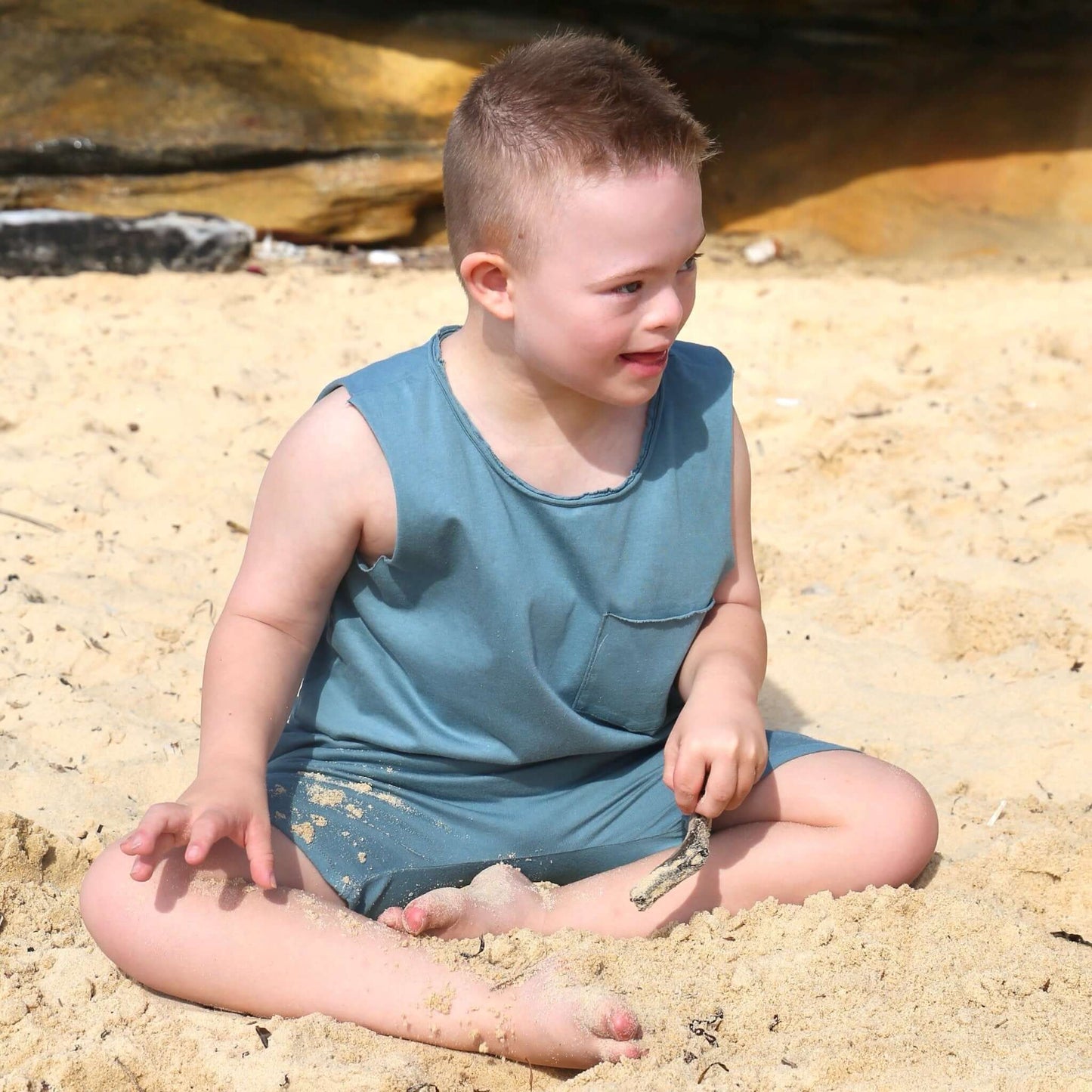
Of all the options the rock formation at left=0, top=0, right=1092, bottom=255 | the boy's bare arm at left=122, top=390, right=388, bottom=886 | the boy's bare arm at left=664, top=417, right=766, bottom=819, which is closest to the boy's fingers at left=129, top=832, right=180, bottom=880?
the boy's bare arm at left=122, top=390, right=388, bottom=886

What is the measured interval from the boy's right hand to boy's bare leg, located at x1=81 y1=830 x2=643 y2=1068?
0.15 ft

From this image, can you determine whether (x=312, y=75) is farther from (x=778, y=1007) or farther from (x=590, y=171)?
(x=778, y=1007)

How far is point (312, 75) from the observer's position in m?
5.46

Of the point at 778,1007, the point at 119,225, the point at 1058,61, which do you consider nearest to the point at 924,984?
the point at 778,1007

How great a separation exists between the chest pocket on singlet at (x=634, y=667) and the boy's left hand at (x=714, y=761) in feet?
0.50

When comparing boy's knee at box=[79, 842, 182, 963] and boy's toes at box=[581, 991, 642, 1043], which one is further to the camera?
boy's knee at box=[79, 842, 182, 963]

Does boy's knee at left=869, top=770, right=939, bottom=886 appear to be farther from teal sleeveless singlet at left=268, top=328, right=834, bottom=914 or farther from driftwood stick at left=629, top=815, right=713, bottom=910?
driftwood stick at left=629, top=815, right=713, bottom=910

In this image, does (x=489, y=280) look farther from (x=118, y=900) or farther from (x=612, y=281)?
(x=118, y=900)

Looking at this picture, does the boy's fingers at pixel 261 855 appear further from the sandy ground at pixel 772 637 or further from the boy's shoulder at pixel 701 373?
the boy's shoulder at pixel 701 373

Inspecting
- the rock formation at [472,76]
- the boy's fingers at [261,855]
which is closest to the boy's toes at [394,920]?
the boy's fingers at [261,855]

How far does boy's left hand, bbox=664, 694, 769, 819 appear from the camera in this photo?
1.82 m

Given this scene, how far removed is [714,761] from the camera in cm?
182

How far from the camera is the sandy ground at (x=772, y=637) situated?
64.8 inches

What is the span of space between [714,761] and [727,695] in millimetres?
138
